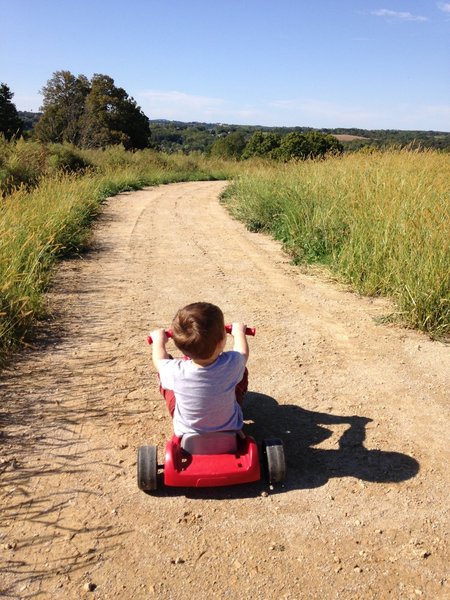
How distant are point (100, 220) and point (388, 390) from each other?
361 inches

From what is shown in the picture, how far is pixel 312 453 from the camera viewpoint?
11.1 feet

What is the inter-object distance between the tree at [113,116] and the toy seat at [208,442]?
3259 centimetres

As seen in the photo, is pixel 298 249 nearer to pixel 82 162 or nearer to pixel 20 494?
pixel 20 494

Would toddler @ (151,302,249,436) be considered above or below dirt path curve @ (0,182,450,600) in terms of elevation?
above

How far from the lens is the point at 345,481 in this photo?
3111 millimetres

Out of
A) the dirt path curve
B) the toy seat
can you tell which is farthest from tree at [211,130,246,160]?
the toy seat

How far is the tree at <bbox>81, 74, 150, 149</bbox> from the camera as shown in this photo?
116 ft

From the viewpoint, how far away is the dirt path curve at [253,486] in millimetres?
2410

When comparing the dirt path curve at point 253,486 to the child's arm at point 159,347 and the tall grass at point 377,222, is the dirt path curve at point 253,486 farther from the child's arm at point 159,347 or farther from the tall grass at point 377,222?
the child's arm at point 159,347

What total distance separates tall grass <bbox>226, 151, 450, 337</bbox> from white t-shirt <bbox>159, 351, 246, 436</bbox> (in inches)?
115

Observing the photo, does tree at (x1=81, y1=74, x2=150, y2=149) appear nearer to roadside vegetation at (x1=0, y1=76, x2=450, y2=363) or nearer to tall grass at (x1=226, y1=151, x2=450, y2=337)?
roadside vegetation at (x1=0, y1=76, x2=450, y2=363)

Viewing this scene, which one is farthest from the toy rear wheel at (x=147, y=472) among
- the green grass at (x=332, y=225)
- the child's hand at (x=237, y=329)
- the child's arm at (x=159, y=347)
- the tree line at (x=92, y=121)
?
the tree line at (x=92, y=121)

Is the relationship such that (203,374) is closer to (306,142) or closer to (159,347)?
(159,347)

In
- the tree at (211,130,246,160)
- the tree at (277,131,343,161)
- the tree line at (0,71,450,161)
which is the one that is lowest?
the tree at (211,130,246,160)
